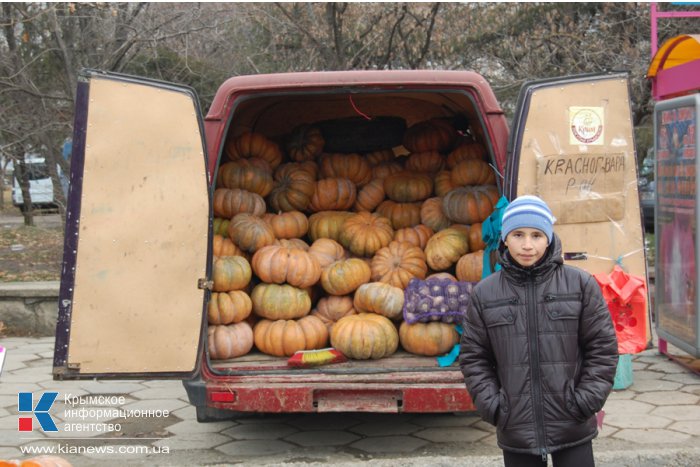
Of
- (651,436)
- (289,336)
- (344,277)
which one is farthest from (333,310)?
(651,436)

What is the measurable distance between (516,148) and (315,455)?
222cm

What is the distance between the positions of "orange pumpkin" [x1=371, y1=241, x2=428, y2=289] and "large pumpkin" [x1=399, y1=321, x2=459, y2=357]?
512mm

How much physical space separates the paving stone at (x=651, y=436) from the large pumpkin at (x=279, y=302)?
221 centimetres

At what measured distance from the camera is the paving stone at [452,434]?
498 centimetres

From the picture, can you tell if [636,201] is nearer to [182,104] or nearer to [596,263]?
[596,263]

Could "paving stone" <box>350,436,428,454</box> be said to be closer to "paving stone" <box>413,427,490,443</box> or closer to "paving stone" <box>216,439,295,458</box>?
"paving stone" <box>413,427,490,443</box>

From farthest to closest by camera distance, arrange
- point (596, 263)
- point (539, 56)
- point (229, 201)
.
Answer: point (539, 56), point (229, 201), point (596, 263)

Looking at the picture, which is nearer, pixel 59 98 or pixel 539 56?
pixel 59 98

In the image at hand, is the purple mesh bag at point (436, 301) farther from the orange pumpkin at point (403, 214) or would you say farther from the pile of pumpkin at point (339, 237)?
the orange pumpkin at point (403, 214)

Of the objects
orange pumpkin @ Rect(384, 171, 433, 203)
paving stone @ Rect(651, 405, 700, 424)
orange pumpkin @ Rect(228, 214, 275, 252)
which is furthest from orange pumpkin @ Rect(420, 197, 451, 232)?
paving stone @ Rect(651, 405, 700, 424)

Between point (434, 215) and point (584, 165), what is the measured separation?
1625mm

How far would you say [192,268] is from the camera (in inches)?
Result: 168

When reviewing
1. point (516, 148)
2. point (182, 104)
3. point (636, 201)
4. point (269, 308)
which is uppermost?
point (182, 104)

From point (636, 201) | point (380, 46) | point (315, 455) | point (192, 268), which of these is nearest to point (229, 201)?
point (192, 268)
